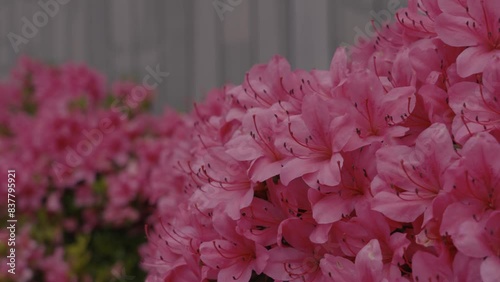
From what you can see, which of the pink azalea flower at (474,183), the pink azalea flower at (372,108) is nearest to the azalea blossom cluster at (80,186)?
the pink azalea flower at (372,108)

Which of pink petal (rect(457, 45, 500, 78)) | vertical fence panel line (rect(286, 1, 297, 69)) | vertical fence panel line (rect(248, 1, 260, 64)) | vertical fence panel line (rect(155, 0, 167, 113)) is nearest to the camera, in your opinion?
pink petal (rect(457, 45, 500, 78))

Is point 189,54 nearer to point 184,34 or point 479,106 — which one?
point 184,34

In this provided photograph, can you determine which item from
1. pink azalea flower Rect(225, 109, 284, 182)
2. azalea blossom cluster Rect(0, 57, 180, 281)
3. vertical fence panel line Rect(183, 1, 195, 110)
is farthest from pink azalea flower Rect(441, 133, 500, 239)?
vertical fence panel line Rect(183, 1, 195, 110)

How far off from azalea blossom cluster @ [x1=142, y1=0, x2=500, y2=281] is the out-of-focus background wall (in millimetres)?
1436

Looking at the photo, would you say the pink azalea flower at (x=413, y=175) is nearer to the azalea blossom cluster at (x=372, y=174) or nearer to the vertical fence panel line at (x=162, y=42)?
the azalea blossom cluster at (x=372, y=174)

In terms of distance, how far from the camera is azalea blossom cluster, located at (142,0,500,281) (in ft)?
2.16

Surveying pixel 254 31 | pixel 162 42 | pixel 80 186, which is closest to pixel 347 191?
pixel 80 186

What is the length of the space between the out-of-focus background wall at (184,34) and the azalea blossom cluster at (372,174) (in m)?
1.44

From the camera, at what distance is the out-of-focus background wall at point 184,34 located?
2.62 m

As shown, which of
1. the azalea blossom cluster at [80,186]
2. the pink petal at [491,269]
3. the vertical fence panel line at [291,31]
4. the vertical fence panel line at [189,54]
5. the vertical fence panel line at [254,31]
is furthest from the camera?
the vertical fence panel line at [189,54]

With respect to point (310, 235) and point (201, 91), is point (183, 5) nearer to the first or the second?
point (201, 91)

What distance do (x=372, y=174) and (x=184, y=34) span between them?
3017 millimetres

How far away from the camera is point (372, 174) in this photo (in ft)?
2.45

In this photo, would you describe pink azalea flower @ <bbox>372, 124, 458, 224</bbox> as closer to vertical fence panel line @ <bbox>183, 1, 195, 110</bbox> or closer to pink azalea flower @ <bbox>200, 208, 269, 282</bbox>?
pink azalea flower @ <bbox>200, 208, 269, 282</bbox>
